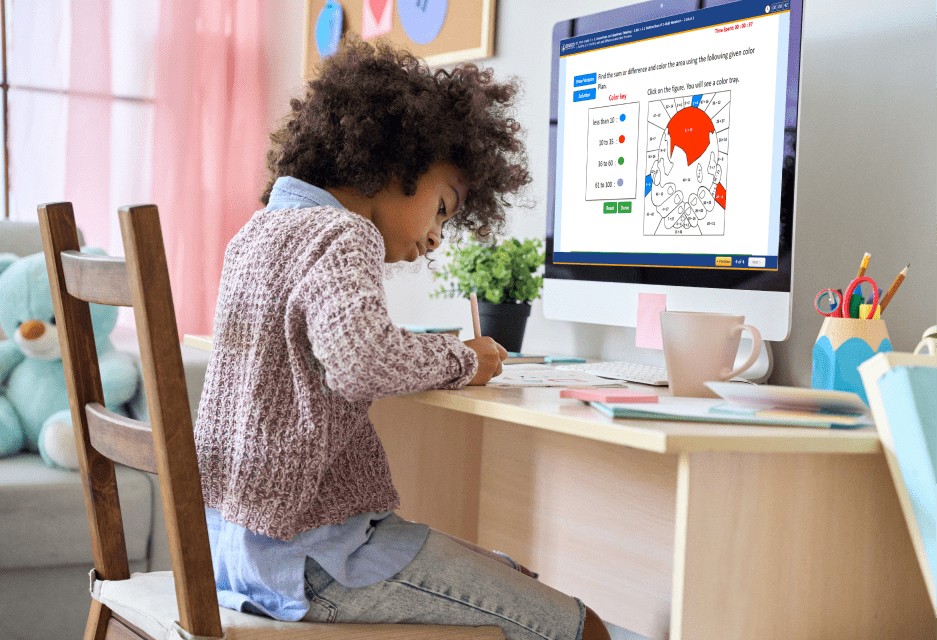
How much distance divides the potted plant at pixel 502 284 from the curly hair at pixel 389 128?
0.26 metres

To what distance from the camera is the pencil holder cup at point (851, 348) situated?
903mm

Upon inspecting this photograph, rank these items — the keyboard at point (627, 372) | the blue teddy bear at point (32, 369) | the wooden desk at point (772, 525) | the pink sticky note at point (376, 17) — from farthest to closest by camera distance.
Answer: the pink sticky note at point (376, 17) < the blue teddy bear at point (32, 369) < the keyboard at point (627, 372) < the wooden desk at point (772, 525)

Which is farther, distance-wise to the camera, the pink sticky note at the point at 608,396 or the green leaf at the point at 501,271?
the green leaf at the point at 501,271

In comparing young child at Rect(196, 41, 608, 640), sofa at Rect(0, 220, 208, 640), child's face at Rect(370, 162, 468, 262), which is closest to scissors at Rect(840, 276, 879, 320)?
young child at Rect(196, 41, 608, 640)

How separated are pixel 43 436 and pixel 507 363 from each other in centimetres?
94

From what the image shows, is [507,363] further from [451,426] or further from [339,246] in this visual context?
[339,246]

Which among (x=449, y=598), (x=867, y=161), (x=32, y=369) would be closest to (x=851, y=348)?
(x=867, y=161)

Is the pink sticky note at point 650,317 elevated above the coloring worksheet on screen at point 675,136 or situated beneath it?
situated beneath

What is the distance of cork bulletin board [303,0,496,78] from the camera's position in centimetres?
185

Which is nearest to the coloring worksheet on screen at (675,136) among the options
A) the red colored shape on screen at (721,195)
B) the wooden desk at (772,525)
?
the red colored shape on screen at (721,195)

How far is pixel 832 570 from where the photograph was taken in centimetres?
78

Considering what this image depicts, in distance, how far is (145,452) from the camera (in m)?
0.79

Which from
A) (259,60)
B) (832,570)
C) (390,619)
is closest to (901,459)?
(832,570)

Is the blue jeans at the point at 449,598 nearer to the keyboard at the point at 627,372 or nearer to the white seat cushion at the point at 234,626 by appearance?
the white seat cushion at the point at 234,626
